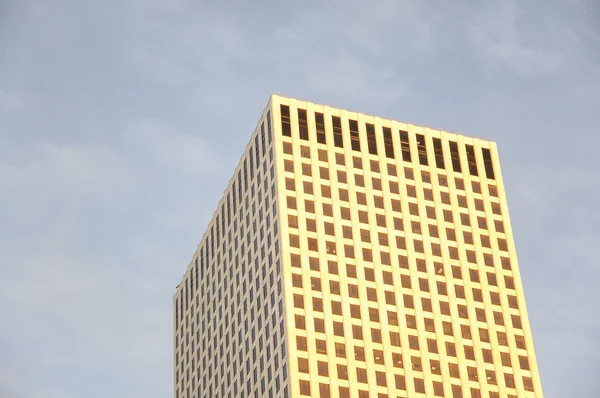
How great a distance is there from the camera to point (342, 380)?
193m

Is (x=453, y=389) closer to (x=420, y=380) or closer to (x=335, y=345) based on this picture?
(x=420, y=380)

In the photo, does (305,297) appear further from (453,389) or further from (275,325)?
(453,389)

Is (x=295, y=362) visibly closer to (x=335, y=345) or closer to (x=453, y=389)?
(x=335, y=345)

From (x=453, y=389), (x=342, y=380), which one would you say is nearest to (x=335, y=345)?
(x=342, y=380)

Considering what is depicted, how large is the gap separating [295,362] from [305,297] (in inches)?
427

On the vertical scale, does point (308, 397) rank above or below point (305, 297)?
below

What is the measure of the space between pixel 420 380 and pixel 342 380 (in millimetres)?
11627

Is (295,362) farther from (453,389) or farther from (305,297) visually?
(453,389)

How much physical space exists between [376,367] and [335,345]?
615cm

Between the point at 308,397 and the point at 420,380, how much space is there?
58.1 ft

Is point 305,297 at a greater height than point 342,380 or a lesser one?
greater

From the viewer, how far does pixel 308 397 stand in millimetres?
188875

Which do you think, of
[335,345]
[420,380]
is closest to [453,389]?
[420,380]

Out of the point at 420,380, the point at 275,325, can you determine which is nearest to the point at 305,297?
the point at 275,325
